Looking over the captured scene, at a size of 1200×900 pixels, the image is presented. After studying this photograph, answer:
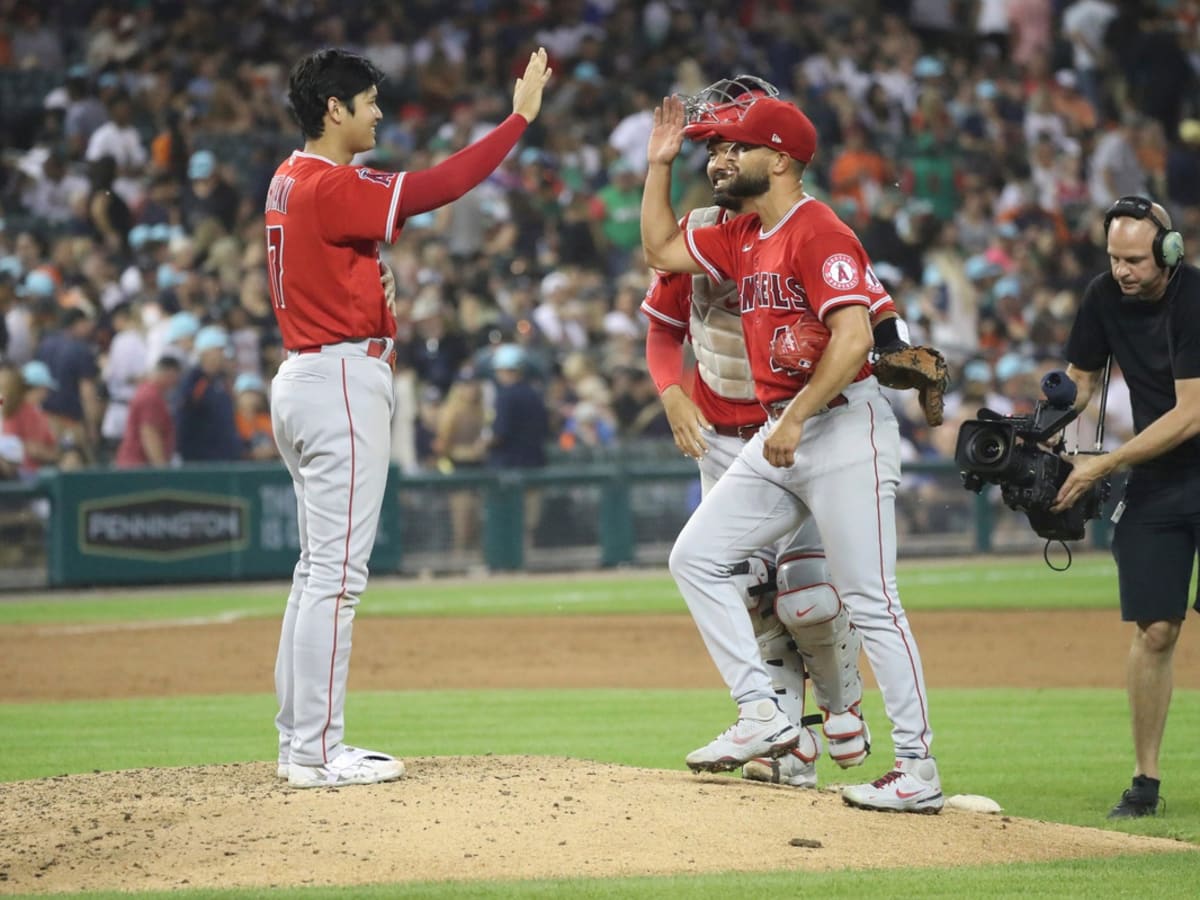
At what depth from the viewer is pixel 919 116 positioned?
23750 mm

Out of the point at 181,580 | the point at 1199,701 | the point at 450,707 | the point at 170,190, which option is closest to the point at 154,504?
the point at 181,580

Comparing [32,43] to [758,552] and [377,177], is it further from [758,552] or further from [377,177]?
[758,552]

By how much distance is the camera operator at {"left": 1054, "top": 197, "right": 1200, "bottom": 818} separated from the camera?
22.2 ft

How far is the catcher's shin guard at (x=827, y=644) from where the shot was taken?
6.51 m

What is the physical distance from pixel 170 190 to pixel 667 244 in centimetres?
1372

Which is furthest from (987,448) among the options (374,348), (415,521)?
(415,521)

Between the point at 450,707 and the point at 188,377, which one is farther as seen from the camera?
the point at 188,377

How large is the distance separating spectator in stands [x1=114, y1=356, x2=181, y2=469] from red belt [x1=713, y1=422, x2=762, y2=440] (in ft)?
33.5

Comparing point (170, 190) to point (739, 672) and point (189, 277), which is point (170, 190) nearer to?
point (189, 277)

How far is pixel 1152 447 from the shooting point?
674cm

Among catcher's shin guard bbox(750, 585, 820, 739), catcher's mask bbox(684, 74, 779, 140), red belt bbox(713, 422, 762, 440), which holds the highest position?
catcher's mask bbox(684, 74, 779, 140)

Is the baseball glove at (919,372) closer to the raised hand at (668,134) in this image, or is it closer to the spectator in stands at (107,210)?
the raised hand at (668,134)

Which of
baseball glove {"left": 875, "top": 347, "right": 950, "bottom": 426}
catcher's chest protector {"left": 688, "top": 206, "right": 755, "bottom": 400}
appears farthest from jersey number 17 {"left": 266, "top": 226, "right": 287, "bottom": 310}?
baseball glove {"left": 875, "top": 347, "right": 950, "bottom": 426}

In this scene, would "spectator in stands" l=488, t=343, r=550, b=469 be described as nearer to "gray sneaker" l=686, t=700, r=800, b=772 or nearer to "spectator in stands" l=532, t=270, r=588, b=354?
"spectator in stands" l=532, t=270, r=588, b=354
